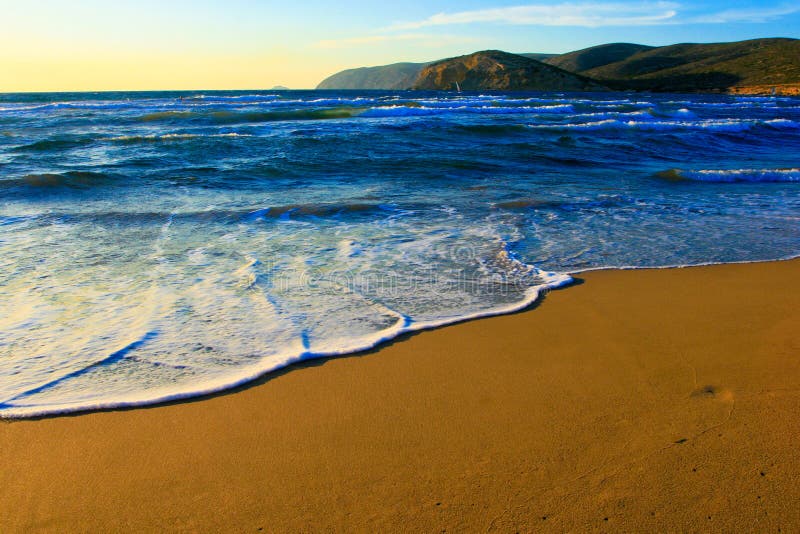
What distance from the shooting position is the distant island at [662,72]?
254ft

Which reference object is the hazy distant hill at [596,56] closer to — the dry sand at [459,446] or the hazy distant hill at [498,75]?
the hazy distant hill at [498,75]

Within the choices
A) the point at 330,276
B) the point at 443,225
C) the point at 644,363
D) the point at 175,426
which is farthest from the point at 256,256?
the point at 644,363


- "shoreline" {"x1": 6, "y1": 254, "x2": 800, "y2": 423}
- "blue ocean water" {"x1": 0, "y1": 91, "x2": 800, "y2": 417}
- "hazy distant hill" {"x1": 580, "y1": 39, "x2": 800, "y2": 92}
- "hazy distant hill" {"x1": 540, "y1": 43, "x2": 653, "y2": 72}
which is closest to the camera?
"shoreline" {"x1": 6, "y1": 254, "x2": 800, "y2": 423}

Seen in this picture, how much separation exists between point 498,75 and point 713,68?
34.4m

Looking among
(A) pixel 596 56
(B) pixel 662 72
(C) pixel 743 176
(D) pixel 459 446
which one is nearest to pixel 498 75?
(B) pixel 662 72

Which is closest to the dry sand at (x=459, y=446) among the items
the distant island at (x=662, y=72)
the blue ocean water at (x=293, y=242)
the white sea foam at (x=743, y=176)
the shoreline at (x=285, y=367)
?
the shoreline at (x=285, y=367)

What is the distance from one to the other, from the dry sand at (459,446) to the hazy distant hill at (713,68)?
8623 cm

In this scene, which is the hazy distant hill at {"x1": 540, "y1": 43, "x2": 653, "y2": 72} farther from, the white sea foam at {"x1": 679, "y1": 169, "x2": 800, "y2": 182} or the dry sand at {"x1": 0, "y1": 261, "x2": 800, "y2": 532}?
the dry sand at {"x1": 0, "y1": 261, "x2": 800, "y2": 532}

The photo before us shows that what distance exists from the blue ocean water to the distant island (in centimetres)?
6634

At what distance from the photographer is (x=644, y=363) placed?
314 centimetres

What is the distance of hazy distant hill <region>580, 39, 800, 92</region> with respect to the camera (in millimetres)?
77500

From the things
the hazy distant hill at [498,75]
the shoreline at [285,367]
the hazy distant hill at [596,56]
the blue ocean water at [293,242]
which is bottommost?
the shoreline at [285,367]

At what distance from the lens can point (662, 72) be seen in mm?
96375

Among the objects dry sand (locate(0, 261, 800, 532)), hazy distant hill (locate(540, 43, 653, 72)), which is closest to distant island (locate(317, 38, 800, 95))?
hazy distant hill (locate(540, 43, 653, 72))
